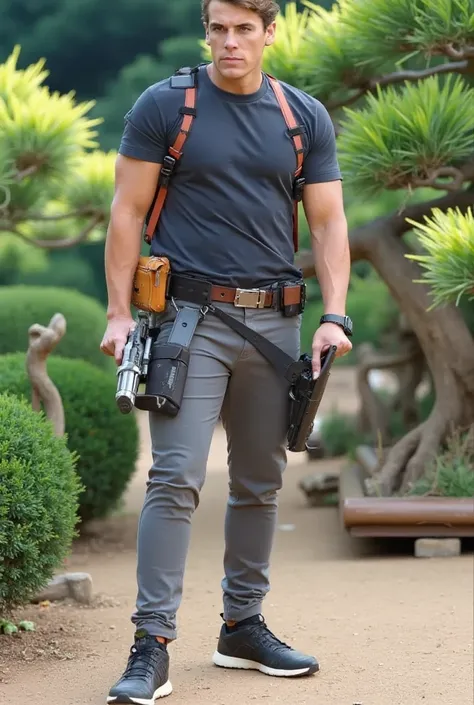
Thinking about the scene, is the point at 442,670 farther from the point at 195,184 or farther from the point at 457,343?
the point at 457,343

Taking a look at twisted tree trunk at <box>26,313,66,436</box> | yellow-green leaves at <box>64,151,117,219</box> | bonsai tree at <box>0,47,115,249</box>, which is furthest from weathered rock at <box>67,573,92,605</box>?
yellow-green leaves at <box>64,151,117,219</box>

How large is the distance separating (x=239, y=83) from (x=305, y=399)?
0.78m

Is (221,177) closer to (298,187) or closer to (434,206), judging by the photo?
(298,187)

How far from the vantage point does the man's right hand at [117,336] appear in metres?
2.92

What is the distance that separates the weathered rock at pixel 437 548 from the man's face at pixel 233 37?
7.99 ft

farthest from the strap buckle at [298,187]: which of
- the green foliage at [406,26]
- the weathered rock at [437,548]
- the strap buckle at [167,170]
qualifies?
the weathered rock at [437,548]

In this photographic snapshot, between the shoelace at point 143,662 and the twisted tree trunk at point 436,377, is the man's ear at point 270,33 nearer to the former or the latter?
the shoelace at point 143,662

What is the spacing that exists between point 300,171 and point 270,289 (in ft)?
1.02

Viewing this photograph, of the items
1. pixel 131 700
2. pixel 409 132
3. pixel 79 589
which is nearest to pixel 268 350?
pixel 131 700

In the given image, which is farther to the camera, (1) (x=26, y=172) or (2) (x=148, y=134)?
(1) (x=26, y=172)

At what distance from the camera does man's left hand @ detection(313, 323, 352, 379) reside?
9.78 feet

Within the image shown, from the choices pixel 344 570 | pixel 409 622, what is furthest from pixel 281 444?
pixel 344 570

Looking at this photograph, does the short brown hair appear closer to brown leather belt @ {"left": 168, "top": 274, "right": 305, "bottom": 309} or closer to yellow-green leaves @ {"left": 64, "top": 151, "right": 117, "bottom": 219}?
brown leather belt @ {"left": 168, "top": 274, "right": 305, "bottom": 309}

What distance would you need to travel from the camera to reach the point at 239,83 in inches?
115
